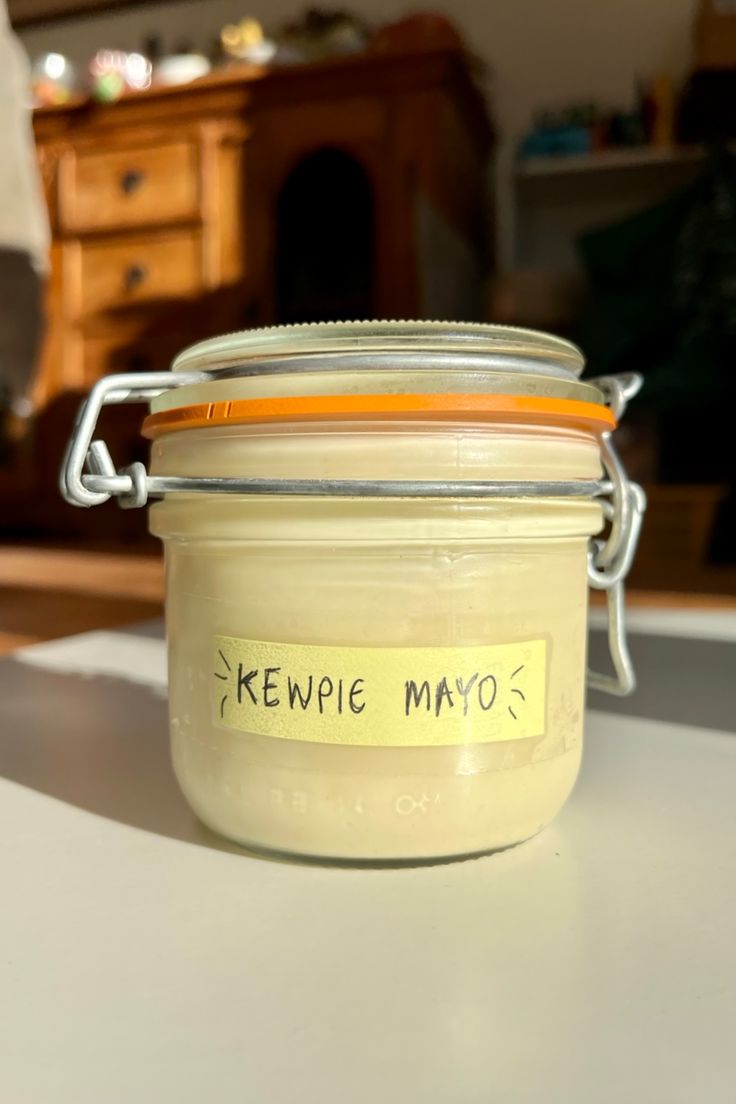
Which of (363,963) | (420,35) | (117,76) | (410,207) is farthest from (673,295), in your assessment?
(363,963)

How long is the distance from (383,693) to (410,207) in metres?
1.94

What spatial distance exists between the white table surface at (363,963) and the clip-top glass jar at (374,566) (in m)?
0.03

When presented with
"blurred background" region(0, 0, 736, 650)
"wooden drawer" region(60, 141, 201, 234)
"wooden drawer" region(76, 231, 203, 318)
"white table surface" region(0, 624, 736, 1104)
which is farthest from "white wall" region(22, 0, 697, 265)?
"white table surface" region(0, 624, 736, 1104)

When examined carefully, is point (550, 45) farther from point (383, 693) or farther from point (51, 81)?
point (383, 693)

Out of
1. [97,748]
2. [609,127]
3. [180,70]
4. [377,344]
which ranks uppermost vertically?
[180,70]

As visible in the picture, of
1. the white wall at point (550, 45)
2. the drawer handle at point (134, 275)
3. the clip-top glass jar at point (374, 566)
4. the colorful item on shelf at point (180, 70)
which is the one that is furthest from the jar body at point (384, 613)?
the white wall at point (550, 45)

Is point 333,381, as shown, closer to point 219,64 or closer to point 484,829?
point 484,829

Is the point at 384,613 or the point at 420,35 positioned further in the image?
the point at 420,35

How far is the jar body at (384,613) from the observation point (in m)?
0.34

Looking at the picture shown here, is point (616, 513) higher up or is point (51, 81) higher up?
point (51, 81)

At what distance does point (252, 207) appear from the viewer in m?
2.21

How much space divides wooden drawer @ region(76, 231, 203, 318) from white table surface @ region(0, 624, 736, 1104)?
78.6 inches

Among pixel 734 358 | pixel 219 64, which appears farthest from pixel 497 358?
pixel 219 64

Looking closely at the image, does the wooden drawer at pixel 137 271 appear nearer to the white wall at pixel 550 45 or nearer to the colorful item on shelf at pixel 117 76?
the colorful item on shelf at pixel 117 76
